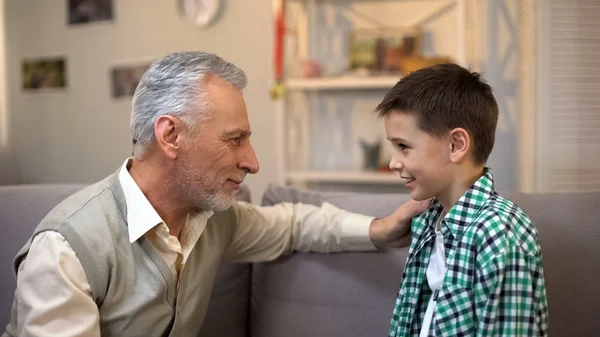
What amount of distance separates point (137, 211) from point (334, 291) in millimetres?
558

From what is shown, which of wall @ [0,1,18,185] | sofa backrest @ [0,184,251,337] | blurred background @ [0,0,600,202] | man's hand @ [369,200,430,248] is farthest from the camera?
wall @ [0,1,18,185]

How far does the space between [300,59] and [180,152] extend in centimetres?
193

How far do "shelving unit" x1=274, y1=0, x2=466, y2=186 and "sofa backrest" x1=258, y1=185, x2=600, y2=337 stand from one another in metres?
1.28

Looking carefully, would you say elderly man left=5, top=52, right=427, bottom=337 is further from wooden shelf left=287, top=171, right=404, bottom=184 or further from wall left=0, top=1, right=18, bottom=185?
wall left=0, top=1, right=18, bottom=185

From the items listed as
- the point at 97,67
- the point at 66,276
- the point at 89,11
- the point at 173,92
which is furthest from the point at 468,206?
the point at 89,11

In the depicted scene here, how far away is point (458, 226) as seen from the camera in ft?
3.71

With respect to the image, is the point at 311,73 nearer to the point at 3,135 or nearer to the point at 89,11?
the point at 89,11

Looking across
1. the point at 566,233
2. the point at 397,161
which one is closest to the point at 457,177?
the point at 397,161

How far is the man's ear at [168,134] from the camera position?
48.1 inches

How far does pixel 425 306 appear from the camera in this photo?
1.26 m

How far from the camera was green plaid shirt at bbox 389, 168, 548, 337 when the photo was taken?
102 centimetres

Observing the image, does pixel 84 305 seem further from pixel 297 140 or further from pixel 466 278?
pixel 297 140

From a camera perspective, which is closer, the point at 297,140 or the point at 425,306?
the point at 425,306

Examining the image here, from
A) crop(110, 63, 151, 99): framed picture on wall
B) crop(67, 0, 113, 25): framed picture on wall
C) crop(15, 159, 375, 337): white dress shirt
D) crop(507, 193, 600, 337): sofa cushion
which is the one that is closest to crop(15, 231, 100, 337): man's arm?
crop(15, 159, 375, 337): white dress shirt
